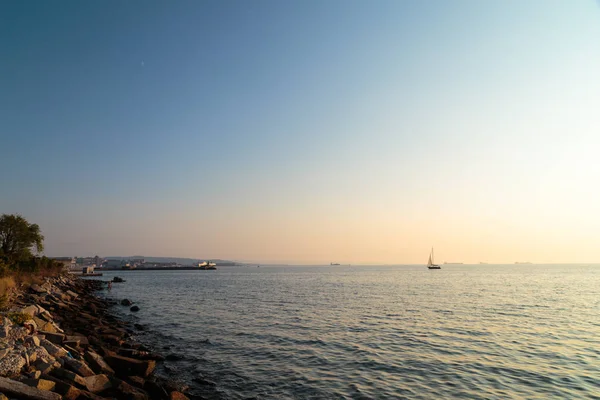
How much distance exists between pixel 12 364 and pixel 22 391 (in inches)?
81.7

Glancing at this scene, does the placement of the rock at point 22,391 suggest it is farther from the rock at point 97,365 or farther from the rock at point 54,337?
the rock at point 54,337

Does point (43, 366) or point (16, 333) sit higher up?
point (16, 333)

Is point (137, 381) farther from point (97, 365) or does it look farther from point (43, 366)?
point (43, 366)

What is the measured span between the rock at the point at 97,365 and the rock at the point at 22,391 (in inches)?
187

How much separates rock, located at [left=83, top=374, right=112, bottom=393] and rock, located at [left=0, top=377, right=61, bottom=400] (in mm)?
2269

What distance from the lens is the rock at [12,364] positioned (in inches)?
469

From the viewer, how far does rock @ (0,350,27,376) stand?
39.1ft

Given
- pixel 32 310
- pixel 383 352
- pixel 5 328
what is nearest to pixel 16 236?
pixel 32 310

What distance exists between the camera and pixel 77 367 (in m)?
14.2

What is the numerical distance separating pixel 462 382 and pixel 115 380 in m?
16.0

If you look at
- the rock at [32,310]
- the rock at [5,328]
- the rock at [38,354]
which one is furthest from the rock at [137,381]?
the rock at [32,310]

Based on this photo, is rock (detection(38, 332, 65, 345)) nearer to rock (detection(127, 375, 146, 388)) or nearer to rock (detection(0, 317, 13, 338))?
rock (detection(0, 317, 13, 338))

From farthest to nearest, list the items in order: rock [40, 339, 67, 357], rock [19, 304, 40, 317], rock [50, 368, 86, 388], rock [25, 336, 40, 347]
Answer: rock [19, 304, 40, 317] → rock [40, 339, 67, 357] → rock [25, 336, 40, 347] → rock [50, 368, 86, 388]

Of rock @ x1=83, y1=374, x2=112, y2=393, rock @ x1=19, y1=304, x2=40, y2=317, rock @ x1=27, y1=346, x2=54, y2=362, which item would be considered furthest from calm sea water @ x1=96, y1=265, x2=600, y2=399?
rock @ x1=19, y1=304, x2=40, y2=317
